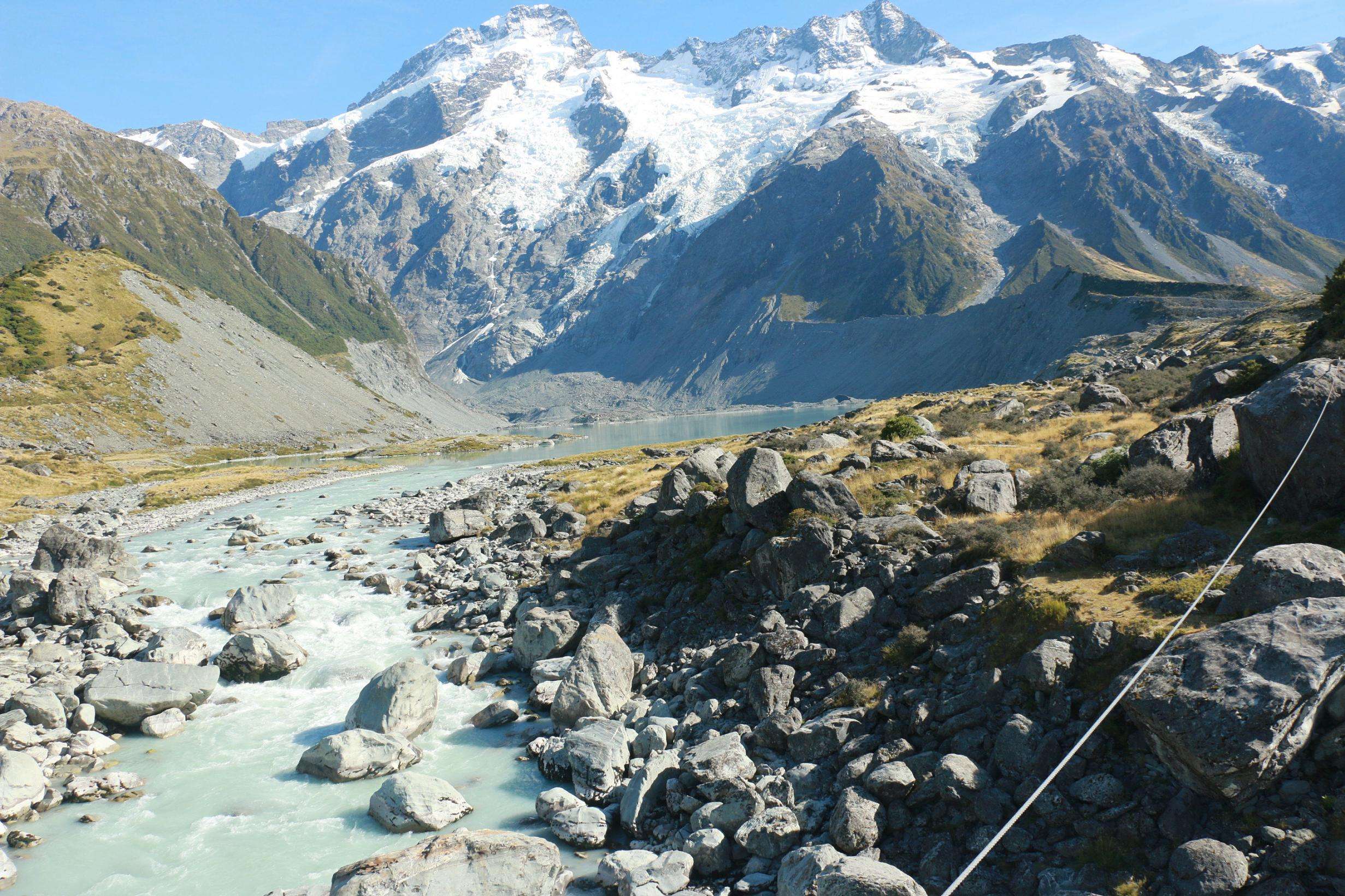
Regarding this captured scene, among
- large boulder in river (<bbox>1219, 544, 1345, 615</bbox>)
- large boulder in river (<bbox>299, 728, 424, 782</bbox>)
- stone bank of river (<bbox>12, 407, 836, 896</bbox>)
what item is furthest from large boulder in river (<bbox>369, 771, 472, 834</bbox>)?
large boulder in river (<bbox>1219, 544, 1345, 615</bbox>)

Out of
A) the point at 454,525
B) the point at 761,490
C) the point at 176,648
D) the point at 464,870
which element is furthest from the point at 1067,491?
the point at 454,525

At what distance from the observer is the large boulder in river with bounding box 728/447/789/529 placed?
23.4m

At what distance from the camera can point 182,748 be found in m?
18.9

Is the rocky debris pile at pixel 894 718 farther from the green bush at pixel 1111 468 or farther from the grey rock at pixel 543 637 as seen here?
the green bush at pixel 1111 468

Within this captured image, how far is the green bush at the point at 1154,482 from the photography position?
18.1 metres

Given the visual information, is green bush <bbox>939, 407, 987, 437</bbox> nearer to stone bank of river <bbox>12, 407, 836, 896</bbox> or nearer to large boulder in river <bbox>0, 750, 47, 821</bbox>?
stone bank of river <bbox>12, 407, 836, 896</bbox>

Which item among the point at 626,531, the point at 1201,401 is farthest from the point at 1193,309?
the point at 626,531

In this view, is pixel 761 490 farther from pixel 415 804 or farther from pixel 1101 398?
pixel 1101 398

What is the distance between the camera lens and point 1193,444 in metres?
19.1

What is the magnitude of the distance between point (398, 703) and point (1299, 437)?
22743 millimetres

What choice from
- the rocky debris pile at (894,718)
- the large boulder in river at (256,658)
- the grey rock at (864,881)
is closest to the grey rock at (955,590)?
the rocky debris pile at (894,718)

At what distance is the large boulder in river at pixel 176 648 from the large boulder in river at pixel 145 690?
100 centimetres

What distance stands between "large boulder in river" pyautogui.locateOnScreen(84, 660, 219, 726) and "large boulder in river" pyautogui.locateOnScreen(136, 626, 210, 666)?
3.30 ft

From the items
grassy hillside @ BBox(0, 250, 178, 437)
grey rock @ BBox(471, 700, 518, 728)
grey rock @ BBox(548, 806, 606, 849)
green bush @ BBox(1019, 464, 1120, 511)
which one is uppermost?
grassy hillside @ BBox(0, 250, 178, 437)
